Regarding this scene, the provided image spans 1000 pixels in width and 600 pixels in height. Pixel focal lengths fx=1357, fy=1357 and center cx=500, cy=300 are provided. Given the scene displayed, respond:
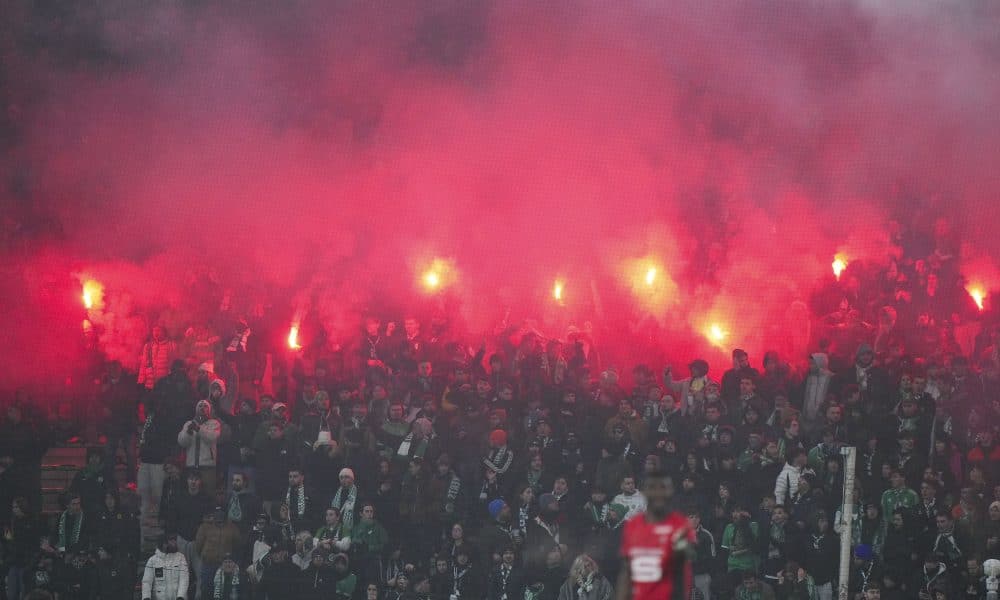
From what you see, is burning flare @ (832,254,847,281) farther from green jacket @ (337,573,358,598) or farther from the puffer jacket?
the puffer jacket

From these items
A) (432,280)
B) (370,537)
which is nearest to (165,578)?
(370,537)

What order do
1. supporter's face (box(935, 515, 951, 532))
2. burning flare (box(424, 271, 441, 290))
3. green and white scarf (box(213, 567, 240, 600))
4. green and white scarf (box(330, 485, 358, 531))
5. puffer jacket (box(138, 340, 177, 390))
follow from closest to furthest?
supporter's face (box(935, 515, 951, 532)) → green and white scarf (box(213, 567, 240, 600)) → green and white scarf (box(330, 485, 358, 531)) → puffer jacket (box(138, 340, 177, 390)) → burning flare (box(424, 271, 441, 290))

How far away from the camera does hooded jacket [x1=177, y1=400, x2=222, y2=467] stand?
1123cm

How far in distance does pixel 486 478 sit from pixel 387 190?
4854 millimetres

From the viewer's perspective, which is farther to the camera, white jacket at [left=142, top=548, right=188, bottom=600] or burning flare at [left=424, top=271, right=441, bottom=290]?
burning flare at [left=424, top=271, right=441, bottom=290]

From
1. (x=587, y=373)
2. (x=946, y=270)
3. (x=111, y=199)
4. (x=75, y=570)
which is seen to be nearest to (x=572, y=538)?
(x=587, y=373)

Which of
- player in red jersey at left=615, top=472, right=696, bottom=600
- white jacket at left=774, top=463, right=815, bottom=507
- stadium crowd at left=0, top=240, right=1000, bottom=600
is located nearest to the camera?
player in red jersey at left=615, top=472, right=696, bottom=600

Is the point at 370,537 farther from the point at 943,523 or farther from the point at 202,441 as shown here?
the point at 943,523

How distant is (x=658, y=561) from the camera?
6.49m

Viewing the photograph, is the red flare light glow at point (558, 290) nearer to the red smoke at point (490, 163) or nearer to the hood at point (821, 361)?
the red smoke at point (490, 163)

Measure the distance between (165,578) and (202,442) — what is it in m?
1.21

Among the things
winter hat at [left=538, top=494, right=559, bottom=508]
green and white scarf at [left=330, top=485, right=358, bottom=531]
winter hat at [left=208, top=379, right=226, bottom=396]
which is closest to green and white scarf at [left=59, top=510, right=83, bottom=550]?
winter hat at [left=208, top=379, right=226, bottom=396]

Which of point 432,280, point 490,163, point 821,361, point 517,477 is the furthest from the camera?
point 490,163

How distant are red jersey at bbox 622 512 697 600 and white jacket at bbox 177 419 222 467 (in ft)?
18.3
